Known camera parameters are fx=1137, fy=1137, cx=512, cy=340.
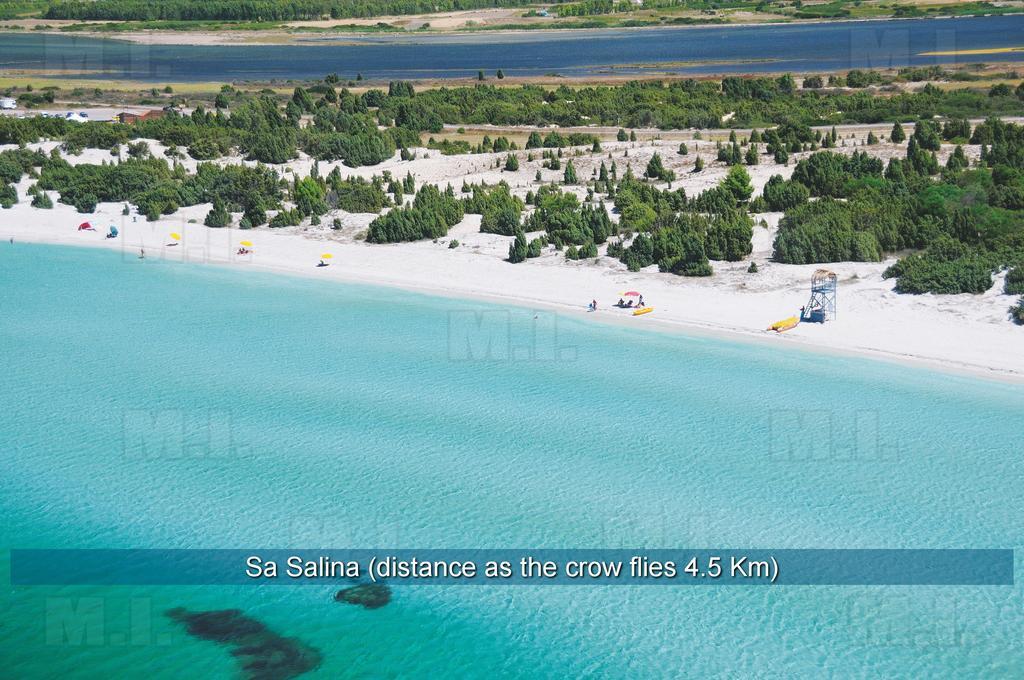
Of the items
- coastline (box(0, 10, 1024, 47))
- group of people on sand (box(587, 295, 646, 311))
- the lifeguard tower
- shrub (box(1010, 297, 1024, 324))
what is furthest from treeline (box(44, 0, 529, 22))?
shrub (box(1010, 297, 1024, 324))

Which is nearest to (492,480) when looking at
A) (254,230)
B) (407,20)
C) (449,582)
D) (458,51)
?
(449,582)

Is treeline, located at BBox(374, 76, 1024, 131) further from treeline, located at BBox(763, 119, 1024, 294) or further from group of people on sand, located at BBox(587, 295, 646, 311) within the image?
group of people on sand, located at BBox(587, 295, 646, 311)

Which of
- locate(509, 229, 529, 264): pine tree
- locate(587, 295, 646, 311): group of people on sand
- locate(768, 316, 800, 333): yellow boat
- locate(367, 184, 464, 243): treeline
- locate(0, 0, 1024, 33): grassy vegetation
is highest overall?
locate(0, 0, 1024, 33): grassy vegetation

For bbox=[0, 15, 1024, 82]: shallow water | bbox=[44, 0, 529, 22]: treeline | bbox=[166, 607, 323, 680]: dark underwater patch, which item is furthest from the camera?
bbox=[44, 0, 529, 22]: treeline

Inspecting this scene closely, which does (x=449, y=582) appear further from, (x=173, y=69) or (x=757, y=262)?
(x=173, y=69)

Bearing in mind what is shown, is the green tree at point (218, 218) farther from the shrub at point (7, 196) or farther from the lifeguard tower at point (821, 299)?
the lifeguard tower at point (821, 299)

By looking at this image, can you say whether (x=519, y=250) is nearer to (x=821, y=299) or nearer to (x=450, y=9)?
(x=821, y=299)
